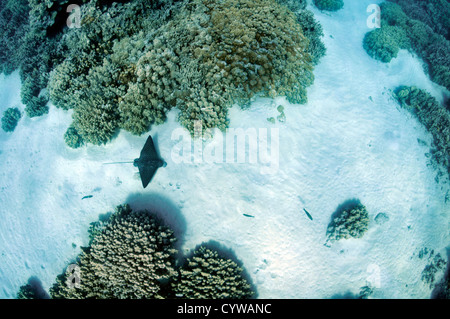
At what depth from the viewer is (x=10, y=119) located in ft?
→ 34.1

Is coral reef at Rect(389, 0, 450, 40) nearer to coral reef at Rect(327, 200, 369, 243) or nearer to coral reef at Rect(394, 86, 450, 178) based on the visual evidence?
coral reef at Rect(394, 86, 450, 178)

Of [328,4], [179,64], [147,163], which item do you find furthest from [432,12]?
[147,163]

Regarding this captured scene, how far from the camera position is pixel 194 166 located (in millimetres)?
6883

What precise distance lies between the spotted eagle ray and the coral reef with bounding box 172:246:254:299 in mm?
2755

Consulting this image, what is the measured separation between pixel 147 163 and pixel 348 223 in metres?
6.59

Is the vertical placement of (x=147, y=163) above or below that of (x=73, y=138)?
below

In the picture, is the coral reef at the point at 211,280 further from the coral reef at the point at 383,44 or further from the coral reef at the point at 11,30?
the coral reef at the point at 11,30

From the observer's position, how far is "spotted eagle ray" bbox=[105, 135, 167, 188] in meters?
6.77

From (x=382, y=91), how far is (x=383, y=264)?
6.98 metres

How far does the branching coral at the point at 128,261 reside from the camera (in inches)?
225

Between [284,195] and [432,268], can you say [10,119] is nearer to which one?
[284,195]

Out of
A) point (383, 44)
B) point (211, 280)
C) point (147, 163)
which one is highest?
point (383, 44)

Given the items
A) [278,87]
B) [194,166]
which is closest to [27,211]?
[194,166]
